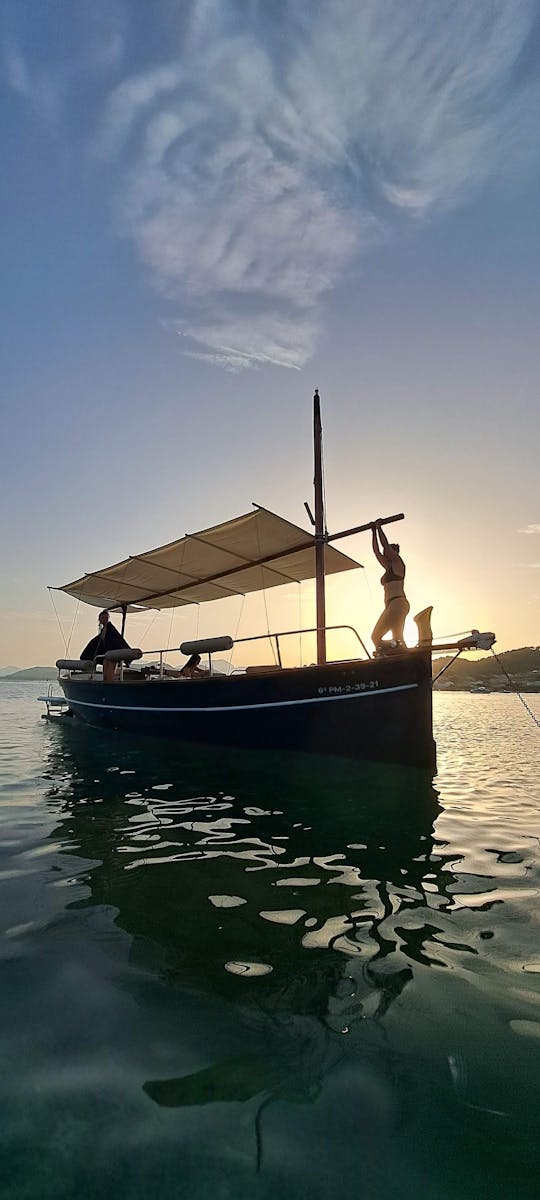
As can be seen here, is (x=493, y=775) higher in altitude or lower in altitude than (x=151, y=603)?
lower

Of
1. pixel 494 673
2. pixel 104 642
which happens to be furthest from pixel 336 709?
pixel 494 673

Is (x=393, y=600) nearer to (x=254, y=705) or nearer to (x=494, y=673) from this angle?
(x=254, y=705)

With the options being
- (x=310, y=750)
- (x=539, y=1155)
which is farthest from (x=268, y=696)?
(x=539, y=1155)

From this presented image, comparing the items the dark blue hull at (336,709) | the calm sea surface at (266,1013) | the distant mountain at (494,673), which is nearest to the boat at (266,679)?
the dark blue hull at (336,709)

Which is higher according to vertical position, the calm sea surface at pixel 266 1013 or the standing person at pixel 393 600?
the standing person at pixel 393 600

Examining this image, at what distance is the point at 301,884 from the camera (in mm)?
4090

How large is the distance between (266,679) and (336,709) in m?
1.41

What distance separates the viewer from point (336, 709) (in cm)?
863

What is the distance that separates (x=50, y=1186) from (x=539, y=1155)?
5.14 ft

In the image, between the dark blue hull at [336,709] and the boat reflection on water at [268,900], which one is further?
the dark blue hull at [336,709]

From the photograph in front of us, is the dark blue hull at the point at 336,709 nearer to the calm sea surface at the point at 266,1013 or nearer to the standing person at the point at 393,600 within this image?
the standing person at the point at 393,600

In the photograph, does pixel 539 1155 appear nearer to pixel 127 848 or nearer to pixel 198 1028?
pixel 198 1028

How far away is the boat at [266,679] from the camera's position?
8.52 m

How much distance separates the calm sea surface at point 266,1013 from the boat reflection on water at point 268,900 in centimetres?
2
